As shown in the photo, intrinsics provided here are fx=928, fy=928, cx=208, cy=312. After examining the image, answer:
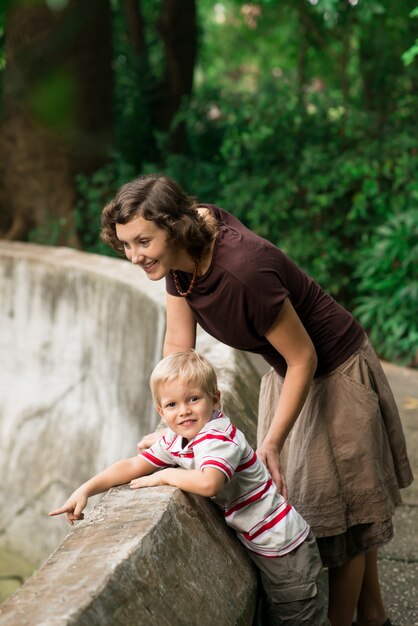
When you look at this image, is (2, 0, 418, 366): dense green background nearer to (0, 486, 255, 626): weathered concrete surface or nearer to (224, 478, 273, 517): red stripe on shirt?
(224, 478, 273, 517): red stripe on shirt

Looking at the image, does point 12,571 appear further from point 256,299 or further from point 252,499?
point 256,299

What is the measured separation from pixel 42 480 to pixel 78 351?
2.89 ft

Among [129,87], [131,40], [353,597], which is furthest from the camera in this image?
[131,40]

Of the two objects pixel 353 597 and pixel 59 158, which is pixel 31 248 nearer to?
pixel 59 158

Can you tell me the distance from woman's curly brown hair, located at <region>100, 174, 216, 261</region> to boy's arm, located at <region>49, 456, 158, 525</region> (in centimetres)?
58

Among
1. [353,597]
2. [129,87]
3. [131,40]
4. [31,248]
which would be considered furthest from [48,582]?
[131,40]

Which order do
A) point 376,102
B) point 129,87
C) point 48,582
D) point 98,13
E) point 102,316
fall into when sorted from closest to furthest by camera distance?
1. point 48,582
2. point 102,316
3. point 376,102
4. point 98,13
5. point 129,87

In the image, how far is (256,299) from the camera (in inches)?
92.0

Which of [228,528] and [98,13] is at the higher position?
[98,13]

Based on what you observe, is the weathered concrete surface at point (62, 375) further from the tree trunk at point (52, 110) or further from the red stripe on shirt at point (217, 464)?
the red stripe on shirt at point (217, 464)

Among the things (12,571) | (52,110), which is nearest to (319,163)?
(52,110)

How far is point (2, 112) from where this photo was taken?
9.23 m

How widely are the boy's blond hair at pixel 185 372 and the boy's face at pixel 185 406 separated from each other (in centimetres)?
1

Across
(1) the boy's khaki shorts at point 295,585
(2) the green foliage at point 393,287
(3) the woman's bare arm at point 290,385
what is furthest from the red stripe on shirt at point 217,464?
(2) the green foliage at point 393,287
